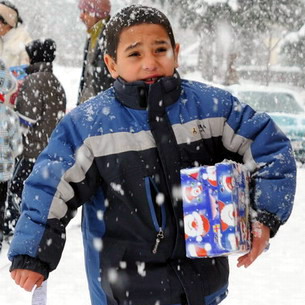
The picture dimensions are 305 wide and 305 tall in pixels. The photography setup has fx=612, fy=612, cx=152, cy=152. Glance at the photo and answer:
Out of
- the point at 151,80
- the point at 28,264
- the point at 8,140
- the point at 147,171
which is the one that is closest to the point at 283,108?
the point at 8,140

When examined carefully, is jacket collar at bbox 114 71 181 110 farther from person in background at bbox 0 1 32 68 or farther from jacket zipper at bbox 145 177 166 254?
person in background at bbox 0 1 32 68

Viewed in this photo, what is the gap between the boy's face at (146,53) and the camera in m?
2.19

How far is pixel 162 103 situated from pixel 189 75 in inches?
1260

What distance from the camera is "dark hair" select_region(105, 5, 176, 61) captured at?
2230mm

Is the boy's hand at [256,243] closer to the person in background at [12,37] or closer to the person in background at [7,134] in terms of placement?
the person in background at [7,134]

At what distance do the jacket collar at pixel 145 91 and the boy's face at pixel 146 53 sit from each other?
0.05 m

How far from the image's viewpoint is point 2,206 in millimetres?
4879

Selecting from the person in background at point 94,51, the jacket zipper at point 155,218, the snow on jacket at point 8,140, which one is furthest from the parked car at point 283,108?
the jacket zipper at point 155,218

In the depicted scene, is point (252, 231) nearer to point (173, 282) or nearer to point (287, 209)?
→ point (287, 209)

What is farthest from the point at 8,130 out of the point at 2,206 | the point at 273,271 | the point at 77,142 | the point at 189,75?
the point at 189,75

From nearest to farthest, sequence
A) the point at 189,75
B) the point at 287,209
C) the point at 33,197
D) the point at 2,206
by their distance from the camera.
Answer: the point at 33,197 → the point at 287,209 → the point at 2,206 → the point at 189,75

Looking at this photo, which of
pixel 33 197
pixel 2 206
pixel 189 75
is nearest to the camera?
pixel 33 197

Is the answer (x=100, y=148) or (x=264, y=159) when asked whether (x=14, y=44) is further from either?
(x=264, y=159)

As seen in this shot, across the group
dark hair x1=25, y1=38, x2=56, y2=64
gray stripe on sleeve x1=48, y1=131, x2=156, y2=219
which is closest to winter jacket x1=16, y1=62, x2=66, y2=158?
dark hair x1=25, y1=38, x2=56, y2=64
